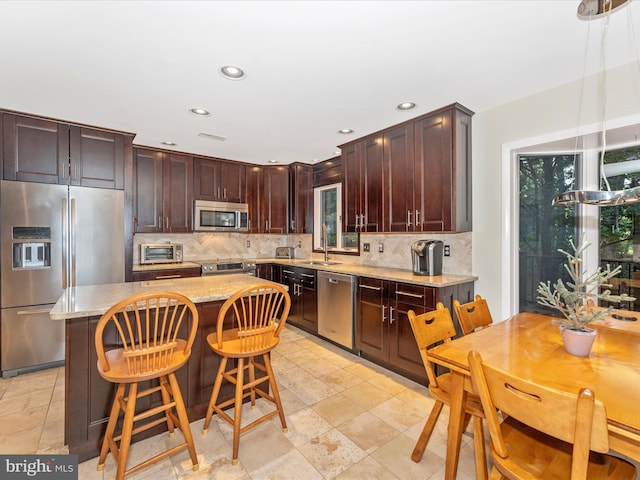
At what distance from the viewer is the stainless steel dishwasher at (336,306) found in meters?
3.37

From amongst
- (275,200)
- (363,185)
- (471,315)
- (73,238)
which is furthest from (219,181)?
(471,315)

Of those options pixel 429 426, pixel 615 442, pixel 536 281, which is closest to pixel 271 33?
pixel 615 442

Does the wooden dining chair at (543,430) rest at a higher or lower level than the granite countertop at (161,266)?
lower

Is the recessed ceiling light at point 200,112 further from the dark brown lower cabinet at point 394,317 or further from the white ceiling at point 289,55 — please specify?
the dark brown lower cabinet at point 394,317

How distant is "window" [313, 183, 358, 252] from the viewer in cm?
459

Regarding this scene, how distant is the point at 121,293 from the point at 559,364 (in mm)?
2532

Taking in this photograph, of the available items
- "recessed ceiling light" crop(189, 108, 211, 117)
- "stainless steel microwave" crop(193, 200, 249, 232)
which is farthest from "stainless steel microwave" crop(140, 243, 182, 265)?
"recessed ceiling light" crop(189, 108, 211, 117)

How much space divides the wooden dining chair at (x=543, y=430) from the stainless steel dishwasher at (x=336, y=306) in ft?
6.84

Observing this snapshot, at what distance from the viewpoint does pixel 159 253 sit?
417cm

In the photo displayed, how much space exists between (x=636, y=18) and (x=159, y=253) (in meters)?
4.88

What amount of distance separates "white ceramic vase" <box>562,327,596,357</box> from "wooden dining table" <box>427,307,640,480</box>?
3 cm

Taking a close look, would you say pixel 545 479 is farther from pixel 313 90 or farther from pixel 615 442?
pixel 313 90

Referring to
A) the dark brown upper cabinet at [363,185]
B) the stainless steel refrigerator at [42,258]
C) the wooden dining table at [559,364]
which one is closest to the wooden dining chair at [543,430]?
the wooden dining table at [559,364]

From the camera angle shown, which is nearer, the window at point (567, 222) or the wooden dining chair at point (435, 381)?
the wooden dining chair at point (435, 381)
